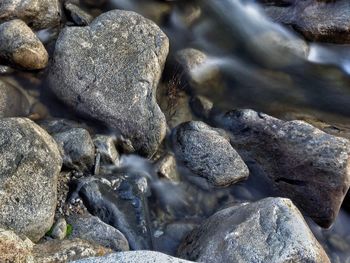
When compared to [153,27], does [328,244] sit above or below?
below

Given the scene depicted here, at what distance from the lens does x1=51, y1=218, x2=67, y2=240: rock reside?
Result: 5996 mm

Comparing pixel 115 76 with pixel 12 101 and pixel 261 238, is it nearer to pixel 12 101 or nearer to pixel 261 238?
pixel 12 101

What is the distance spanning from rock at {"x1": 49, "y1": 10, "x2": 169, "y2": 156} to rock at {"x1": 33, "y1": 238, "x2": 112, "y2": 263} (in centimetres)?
243

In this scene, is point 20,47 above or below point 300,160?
above

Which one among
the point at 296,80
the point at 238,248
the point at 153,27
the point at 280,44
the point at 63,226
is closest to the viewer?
the point at 238,248

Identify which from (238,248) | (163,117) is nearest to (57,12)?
(163,117)

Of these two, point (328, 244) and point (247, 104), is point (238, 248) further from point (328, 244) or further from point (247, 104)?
point (247, 104)

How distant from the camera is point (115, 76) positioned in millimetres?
7789

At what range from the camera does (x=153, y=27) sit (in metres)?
8.52

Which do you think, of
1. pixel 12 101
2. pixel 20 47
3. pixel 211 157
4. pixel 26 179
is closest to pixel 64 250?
pixel 26 179

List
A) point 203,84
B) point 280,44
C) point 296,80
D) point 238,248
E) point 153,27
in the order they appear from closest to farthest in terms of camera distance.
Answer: point 238,248 → point 153,27 → point 203,84 → point 296,80 → point 280,44

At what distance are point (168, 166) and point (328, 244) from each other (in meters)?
2.98

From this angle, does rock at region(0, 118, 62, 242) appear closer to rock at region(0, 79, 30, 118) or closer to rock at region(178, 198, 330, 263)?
rock at region(0, 79, 30, 118)

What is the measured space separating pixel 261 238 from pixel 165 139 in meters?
3.00
